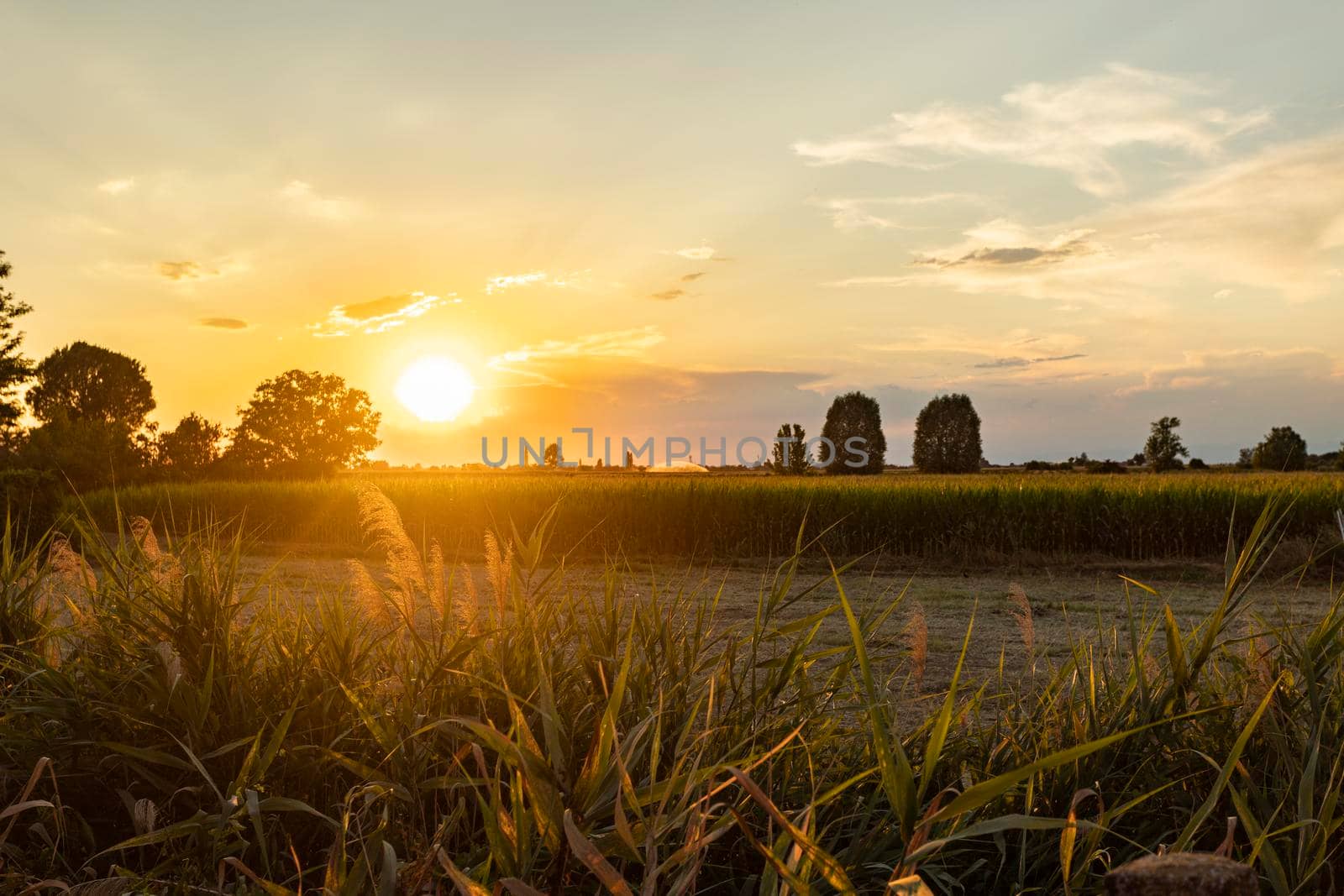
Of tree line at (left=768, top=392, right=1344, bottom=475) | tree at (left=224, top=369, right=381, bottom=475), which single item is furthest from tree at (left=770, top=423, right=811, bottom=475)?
tree at (left=224, top=369, right=381, bottom=475)

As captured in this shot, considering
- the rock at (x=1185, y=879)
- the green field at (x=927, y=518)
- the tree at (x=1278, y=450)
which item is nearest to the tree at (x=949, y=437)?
the tree at (x=1278, y=450)

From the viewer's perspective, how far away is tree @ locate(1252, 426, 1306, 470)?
40219mm

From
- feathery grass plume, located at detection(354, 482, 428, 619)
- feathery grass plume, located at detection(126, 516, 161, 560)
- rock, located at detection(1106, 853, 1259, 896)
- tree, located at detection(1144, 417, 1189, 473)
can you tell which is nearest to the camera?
rock, located at detection(1106, 853, 1259, 896)

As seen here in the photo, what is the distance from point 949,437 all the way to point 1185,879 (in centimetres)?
4609

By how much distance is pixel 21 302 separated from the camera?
121 feet

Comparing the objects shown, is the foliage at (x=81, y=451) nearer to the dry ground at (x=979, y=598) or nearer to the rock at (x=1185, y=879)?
the dry ground at (x=979, y=598)

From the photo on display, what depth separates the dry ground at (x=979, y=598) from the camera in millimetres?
7398

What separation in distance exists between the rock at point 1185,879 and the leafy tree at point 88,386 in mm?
53060

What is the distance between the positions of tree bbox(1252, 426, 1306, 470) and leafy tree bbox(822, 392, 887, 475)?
56.1 feet

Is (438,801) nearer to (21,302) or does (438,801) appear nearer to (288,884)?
(288,884)

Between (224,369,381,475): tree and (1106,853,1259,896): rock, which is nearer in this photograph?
(1106,853,1259,896): rock

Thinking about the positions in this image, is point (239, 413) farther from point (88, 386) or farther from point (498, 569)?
point (498, 569)

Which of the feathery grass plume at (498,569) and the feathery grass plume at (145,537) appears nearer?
the feathery grass plume at (498,569)

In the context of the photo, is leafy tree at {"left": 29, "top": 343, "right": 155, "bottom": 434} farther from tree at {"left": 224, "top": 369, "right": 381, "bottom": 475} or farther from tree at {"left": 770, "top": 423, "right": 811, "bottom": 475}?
tree at {"left": 770, "top": 423, "right": 811, "bottom": 475}
